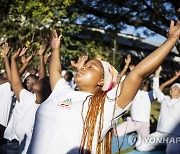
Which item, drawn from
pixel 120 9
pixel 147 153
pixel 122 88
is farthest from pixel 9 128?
pixel 120 9

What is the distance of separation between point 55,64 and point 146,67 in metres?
1.27

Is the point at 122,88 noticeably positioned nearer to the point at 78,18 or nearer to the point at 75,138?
the point at 75,138

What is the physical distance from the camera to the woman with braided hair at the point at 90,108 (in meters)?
Result: 2.34

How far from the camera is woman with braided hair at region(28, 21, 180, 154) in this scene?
2.34 meters

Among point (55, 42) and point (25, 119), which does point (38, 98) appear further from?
point (55, 42)

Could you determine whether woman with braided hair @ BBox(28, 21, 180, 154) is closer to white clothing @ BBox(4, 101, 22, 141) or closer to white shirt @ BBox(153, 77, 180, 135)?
white clothing @ BBox(4, 101, 22, 141)

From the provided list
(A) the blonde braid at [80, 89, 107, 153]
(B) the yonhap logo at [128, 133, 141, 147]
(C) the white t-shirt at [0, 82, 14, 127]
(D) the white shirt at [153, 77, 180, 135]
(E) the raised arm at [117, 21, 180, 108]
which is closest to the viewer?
(E) the raised arm at [117, 21, 180, 108]

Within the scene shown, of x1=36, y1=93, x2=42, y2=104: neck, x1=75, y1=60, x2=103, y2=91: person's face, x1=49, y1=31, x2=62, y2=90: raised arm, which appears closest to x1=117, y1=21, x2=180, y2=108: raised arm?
x1=75, y1=60, x2=103, y2=91: person's face

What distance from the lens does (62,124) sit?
2.54 meters

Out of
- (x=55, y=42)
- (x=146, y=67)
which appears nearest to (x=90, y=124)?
(x=146, y=67)

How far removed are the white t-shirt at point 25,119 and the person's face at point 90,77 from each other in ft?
3.63

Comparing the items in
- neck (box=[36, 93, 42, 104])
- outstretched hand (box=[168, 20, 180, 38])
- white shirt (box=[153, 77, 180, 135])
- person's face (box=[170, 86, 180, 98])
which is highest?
outstretched hand (box=[168, 20, 180, 38])

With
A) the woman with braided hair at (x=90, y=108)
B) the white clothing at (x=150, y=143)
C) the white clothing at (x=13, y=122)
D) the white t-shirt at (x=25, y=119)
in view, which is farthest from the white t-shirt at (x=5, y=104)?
the white clothing at (x=150, y=143)

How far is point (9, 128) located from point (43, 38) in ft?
28.8
